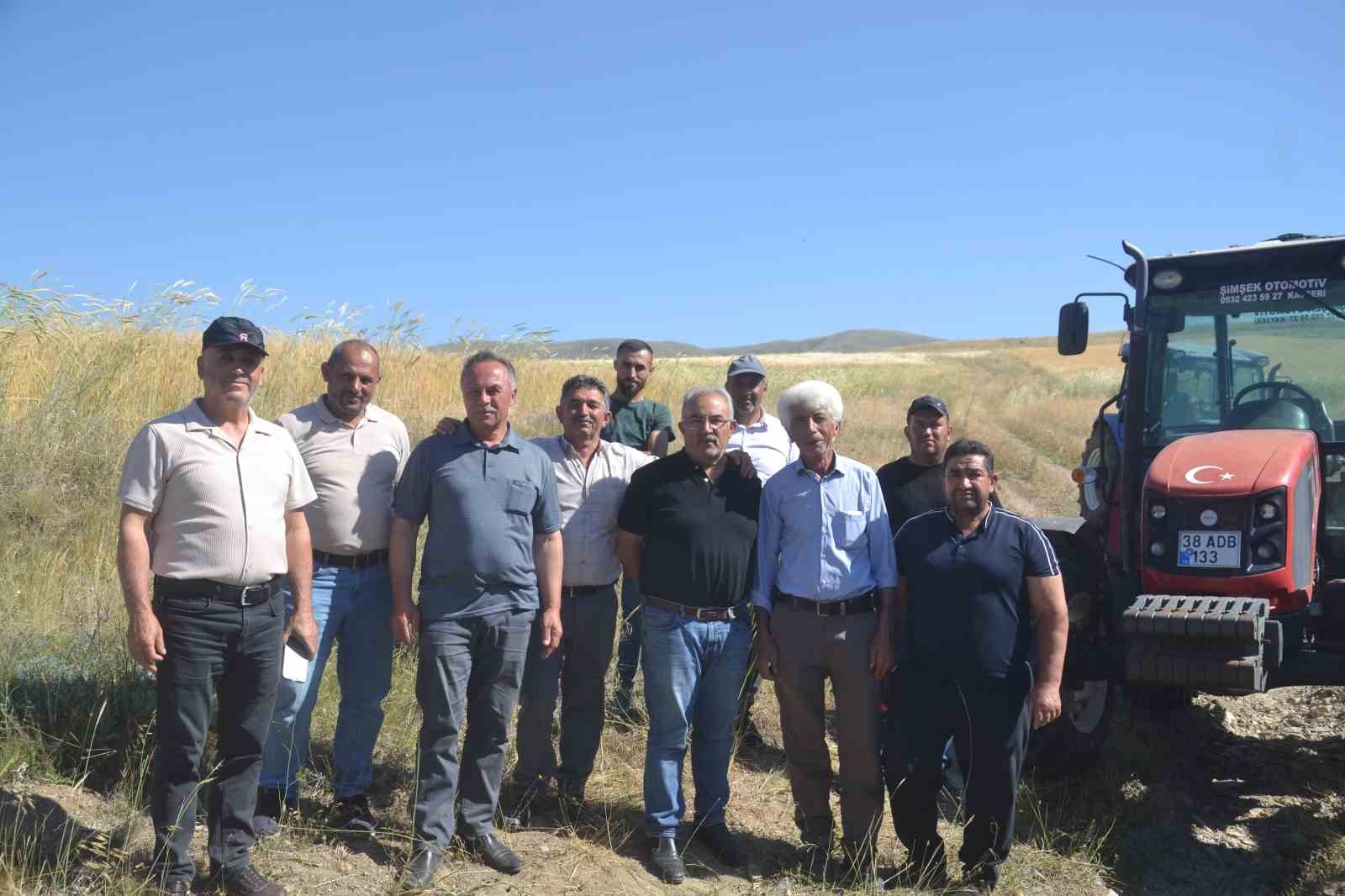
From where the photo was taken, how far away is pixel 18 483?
273 inches

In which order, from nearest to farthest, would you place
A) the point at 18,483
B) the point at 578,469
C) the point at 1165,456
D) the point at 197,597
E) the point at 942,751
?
the point at 197,597, the point at 942,751, the point at 578,469, the point at 1165,456, the point at 18,483

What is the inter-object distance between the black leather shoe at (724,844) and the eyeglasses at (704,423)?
1666 millimetres

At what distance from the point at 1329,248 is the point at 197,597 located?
541 cm

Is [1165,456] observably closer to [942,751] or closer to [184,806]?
[942,751]

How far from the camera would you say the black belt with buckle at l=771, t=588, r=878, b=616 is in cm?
448

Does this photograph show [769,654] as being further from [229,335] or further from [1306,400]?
[1306,400]

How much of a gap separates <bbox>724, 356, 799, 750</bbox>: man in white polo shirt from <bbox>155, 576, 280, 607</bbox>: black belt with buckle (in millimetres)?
2622

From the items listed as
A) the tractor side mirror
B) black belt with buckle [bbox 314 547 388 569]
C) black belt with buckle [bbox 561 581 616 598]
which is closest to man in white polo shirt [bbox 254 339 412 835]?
black belt with buckle [bbox 314 547 388 569]

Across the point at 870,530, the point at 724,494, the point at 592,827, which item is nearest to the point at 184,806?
the point at 592,827

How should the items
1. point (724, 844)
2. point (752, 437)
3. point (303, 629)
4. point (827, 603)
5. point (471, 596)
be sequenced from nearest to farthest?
point (303, 629) < point (471, 596) < point (827, 603) < point (724, 844) < point (752, 437)

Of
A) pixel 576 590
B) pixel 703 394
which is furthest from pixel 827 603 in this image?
pixel 576 590

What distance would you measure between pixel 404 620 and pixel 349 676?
480 mm

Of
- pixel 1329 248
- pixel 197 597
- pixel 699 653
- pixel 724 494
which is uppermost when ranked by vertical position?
pixel 1329 248

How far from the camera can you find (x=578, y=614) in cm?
481
